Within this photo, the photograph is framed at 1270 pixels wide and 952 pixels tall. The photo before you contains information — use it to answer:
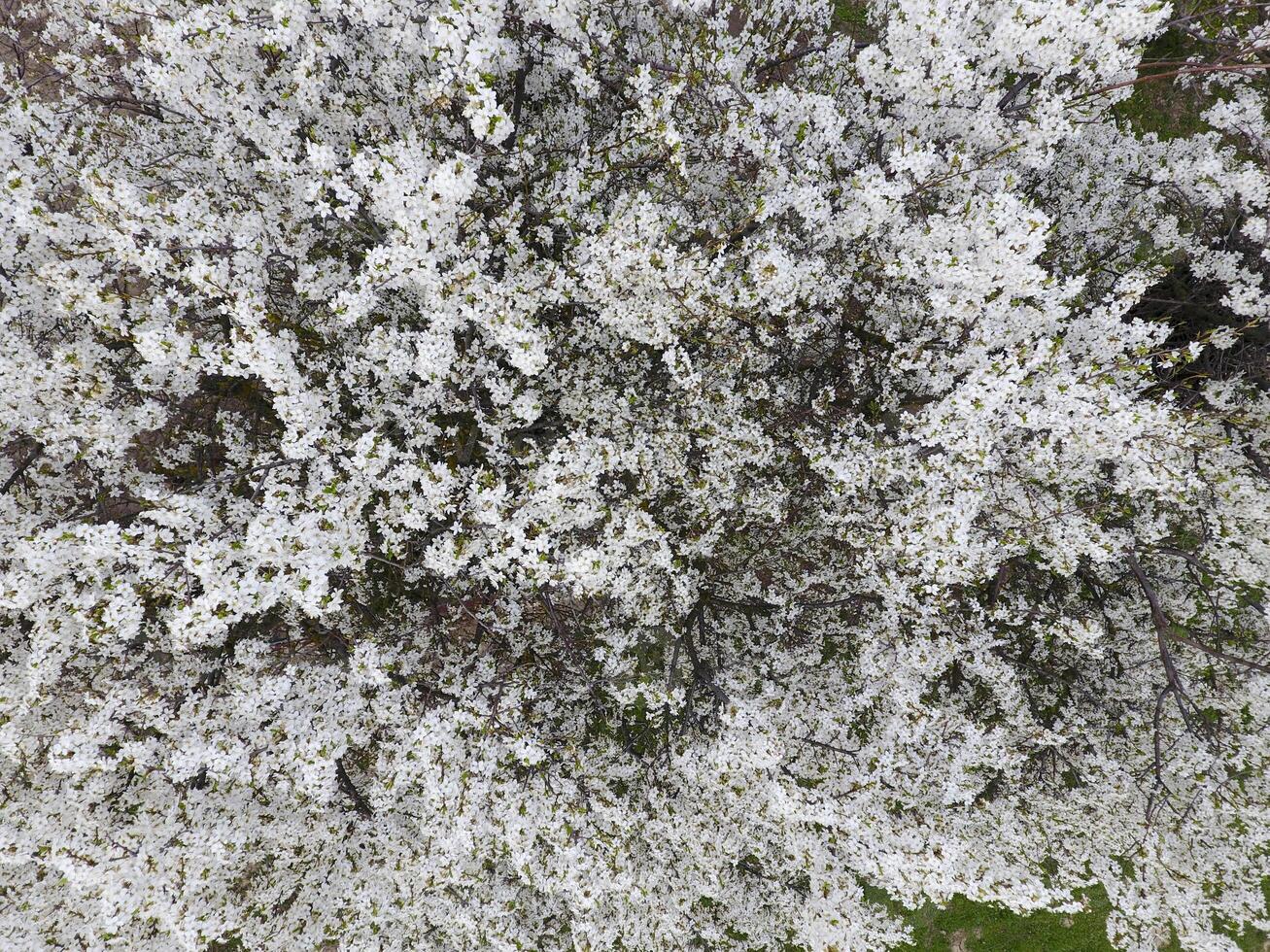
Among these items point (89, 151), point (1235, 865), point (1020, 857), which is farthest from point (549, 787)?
point (1235, 865)

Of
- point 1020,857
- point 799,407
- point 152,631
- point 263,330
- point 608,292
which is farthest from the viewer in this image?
point 1020,857

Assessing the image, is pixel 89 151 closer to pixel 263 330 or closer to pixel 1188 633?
pixel 263 330

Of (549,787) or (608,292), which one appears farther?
(549,787)

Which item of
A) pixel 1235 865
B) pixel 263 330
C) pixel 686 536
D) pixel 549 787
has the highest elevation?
pixel 686 536

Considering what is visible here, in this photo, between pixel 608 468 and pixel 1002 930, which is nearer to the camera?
pixel 608 468

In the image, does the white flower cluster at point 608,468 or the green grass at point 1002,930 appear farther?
the green grass at point 1002,930

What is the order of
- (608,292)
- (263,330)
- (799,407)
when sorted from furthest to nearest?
(799,407) → (608,292) → (263,330)

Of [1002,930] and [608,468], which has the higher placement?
[608,468]

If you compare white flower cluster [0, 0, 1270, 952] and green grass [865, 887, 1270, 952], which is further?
green grass [865, 887, 1270, 952]
